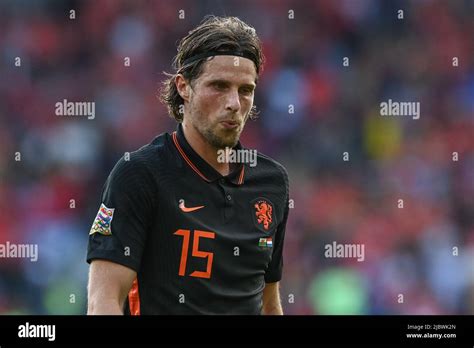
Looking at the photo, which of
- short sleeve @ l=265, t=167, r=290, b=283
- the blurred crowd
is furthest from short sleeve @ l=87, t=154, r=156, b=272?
the blurred crowd

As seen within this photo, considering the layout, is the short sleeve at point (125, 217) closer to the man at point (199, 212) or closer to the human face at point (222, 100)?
the man at point (199, 212)

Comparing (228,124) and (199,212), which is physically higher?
(228,124)

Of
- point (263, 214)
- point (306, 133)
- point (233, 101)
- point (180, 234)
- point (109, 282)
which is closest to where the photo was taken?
point (109, 282)

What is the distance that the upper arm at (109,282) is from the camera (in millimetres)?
2734

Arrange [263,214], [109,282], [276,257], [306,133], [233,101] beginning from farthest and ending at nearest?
[306,133] < [276,257] < [263,214] < [233,101] < [109,282]

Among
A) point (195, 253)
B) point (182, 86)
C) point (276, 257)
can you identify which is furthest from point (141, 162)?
point (276, 257)

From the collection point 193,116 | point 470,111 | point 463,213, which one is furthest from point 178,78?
point 470,111

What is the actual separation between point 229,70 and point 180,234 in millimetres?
665

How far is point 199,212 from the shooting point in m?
3.00

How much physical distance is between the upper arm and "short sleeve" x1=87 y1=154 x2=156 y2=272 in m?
0.02

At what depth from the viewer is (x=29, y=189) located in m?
7.90

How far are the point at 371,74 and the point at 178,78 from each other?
602cm

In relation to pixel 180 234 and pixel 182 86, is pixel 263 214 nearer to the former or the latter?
pixel 180 234
